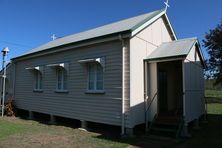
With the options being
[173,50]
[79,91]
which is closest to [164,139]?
[173,50]

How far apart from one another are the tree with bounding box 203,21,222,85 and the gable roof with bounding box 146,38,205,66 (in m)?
21.7

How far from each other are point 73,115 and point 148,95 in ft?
12.3

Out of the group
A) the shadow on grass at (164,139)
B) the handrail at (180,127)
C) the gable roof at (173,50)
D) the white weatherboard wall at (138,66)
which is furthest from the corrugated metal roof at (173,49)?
the shadow on grass at (164,139)

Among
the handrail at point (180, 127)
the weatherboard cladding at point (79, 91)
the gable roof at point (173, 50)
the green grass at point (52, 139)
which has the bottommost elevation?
the green grass at point (52, 139)

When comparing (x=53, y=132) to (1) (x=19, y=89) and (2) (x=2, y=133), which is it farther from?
→ (1) (x=19, y=89)

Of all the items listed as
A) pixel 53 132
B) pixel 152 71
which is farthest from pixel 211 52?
pixel 53 132

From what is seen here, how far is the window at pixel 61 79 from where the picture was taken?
41.3 feet

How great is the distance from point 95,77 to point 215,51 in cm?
2577

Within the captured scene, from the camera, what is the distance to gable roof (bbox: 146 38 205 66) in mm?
9481

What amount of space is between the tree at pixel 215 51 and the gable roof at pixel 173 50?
2166 centimetres

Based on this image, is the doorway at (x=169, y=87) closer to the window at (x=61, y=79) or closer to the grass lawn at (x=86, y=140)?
the grass lawn at (x=86, y=140)

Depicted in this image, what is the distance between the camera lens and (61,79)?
41.9 feet

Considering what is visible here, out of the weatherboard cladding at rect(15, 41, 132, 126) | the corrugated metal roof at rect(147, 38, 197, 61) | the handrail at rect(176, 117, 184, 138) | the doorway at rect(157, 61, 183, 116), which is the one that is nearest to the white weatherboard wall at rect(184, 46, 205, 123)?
the handrail at rect(176, 117, 184, 138)

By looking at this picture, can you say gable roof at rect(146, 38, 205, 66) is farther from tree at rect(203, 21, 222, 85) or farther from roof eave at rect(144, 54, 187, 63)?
tree at rect(203, 21, 222, 85)
